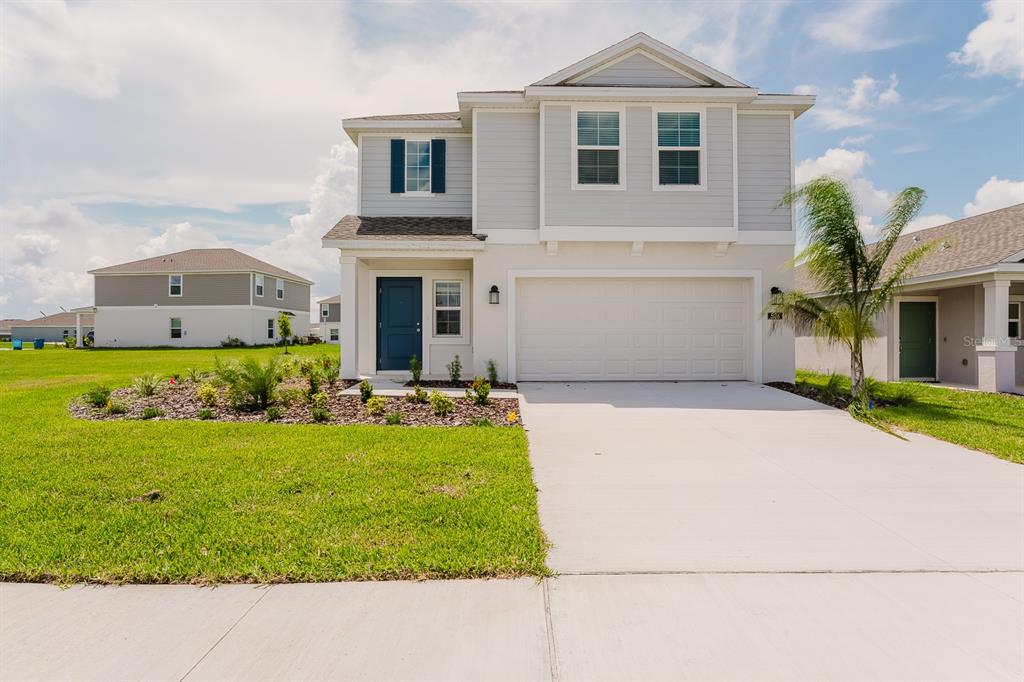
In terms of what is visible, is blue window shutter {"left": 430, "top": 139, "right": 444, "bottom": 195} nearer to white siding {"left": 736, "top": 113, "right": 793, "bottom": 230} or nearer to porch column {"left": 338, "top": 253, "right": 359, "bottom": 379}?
porch column {"left": 338, "top": 253, "right": 359, "bottom": 379}

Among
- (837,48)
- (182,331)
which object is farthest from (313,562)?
(182,331)

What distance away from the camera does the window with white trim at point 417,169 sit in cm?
1199

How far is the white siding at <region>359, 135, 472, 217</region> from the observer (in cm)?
1193

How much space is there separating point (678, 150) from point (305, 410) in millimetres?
8895

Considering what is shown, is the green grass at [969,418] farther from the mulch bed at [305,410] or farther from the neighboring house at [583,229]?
the mulch bed at [305,410]

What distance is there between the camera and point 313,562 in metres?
3.20

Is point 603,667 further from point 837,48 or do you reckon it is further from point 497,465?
point 837,48

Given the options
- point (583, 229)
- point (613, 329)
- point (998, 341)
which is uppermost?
point (583, 229)

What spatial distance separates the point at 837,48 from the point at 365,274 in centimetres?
1075

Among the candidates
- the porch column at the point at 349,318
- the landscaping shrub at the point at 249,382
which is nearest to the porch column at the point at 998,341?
the porch column at the point at 349,318

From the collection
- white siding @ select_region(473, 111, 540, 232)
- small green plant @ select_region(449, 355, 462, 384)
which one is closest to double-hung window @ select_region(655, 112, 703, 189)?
white siding @ select_region(473, 111, 540, 232)

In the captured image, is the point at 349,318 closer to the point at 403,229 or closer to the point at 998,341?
the point at 403,229

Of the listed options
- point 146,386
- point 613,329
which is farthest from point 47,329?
point 613,329

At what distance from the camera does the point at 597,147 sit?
10.6 meters
